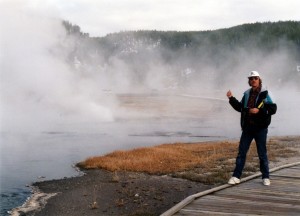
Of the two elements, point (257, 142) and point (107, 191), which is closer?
point (257, 142)

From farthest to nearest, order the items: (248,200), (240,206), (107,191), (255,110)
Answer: (107,191) < (255,110) < (248,200) < (240,206)

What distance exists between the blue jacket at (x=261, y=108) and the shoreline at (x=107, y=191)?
3.83 m

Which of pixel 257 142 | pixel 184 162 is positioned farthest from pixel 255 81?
pixel 184 162

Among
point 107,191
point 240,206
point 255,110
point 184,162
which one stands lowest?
point 107,191

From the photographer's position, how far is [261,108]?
896cm

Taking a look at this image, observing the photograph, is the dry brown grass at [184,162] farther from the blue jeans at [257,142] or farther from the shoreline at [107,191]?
the blue jeans at [257,142]

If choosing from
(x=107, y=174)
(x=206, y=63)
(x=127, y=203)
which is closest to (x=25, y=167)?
(x=107, y=174)

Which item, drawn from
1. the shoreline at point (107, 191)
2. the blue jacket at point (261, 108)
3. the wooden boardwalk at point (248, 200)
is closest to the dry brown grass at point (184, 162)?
the shoreline at point (107, 191)

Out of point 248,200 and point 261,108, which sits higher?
point 261,108

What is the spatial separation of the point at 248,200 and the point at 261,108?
1.85m

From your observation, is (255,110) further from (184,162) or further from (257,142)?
(184,162)

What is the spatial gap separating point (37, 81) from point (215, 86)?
9666cm

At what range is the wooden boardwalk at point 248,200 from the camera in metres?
8.00

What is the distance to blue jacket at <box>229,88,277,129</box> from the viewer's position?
889 cm
